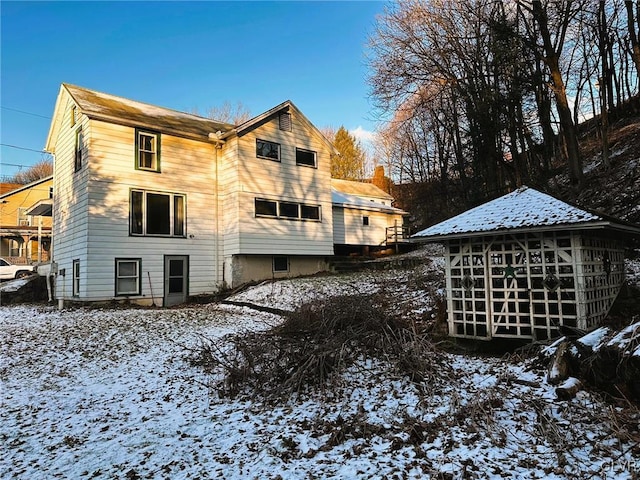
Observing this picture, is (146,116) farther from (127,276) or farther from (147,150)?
(127,276)

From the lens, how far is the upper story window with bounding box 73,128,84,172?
14.8m

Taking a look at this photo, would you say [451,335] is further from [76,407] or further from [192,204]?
[192,204]

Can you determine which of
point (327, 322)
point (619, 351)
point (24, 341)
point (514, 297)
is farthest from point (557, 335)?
point (24, 341)

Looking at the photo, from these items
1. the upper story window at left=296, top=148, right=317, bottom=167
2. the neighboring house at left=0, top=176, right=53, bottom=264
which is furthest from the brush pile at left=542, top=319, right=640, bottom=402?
the neighboring house at left=0, top=176, right=53, bottom=264

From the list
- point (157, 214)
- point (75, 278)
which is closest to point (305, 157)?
point (157, 214)

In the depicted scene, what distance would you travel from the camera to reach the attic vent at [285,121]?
18172 mm

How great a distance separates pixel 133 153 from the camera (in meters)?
14.8

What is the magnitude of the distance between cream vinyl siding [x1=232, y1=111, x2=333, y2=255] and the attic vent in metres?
0.18

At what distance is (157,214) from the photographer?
604 inches

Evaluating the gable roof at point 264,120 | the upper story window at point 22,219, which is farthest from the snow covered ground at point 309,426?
the upper story window at point 22,219

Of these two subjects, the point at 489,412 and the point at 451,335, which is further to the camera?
the point at 451,335

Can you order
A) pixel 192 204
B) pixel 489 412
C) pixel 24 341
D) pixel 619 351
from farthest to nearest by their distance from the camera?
1. pixel 192 204
2. pixel 24 341
3. pixel 619 351
4. pixel 489 412

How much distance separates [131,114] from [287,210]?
7247 millimetres

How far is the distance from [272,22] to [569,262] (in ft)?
38.1
